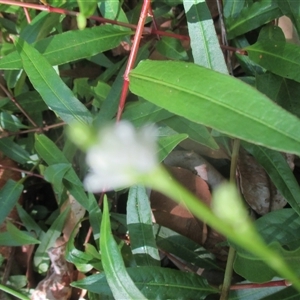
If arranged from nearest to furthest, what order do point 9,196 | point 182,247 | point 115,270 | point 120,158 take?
1. point 120,158
2. point 115,270
3. point 182,247
4. point 9,196

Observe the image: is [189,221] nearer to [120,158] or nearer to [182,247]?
[182,247]

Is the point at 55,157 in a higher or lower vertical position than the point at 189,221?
higher

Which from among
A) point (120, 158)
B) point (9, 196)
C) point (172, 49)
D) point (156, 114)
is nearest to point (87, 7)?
point (120, 158)

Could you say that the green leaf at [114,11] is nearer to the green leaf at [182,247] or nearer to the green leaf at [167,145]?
the green leaf at [167,145]

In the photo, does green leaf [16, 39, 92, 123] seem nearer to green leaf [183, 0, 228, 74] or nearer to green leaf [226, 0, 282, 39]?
green leaf [183, 0, 228, 74]

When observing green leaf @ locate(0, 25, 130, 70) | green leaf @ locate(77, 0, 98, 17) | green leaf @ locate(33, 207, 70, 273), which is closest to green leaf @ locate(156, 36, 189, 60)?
green leaf @ locate(0, 25, 130, 70)

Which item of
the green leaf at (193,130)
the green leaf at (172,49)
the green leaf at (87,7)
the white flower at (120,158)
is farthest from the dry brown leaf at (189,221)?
the white flower at (120,158)

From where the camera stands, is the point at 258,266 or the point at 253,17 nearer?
the point at 258,266

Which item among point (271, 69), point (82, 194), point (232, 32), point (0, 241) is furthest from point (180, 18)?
point (0, 241)
